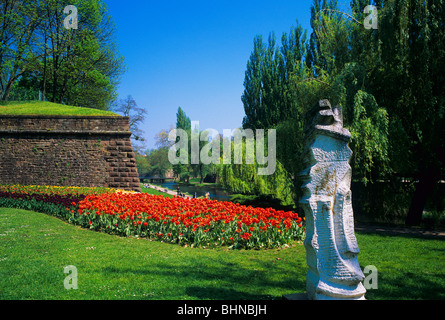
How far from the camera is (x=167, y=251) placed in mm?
6488

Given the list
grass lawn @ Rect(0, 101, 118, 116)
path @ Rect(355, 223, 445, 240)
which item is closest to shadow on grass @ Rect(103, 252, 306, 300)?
path @ Rect(355, 223, 445, 240)

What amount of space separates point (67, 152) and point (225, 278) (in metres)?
15.0

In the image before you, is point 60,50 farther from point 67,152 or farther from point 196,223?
point 196,223

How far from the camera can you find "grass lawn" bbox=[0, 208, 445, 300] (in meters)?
4.24

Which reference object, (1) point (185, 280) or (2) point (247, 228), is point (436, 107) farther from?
(1) point (185, 280)

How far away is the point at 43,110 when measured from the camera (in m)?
19.0

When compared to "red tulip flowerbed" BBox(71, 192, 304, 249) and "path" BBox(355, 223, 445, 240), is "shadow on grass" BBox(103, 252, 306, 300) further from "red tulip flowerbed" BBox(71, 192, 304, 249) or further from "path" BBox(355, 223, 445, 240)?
"path" BBox(355, 223, 445, 240)

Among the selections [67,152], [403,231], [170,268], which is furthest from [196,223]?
[67,152]

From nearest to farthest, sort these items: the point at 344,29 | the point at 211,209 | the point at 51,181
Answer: the point at 211,209 → the point at 344,29 → the point at 51,181

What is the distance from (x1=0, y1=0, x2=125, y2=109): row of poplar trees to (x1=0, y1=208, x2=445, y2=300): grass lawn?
20830mm

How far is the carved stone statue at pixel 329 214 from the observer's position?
11.0ft
